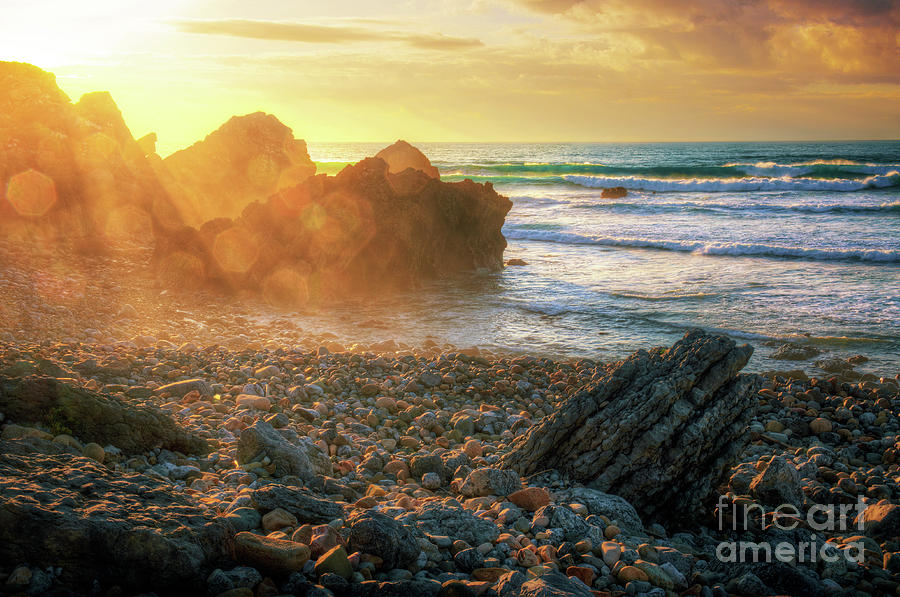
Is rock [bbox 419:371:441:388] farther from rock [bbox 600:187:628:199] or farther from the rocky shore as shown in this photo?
rock [bbox 600:187:628:199]

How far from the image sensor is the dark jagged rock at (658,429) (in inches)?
188

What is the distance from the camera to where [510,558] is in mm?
3580

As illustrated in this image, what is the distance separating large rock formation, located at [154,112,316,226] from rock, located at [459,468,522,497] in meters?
17.0

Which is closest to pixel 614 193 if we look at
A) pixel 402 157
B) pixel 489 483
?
pixel 402 157

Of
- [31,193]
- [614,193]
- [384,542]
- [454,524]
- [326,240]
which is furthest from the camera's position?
[614,193]

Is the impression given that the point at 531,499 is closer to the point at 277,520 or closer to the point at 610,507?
the point at 610,507

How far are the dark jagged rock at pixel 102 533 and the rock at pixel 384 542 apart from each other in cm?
66

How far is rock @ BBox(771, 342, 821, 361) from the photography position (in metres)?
10.5

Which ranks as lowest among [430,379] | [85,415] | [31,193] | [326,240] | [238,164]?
[430,379]

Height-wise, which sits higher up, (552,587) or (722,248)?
(722,248)

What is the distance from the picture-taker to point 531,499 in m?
4.39

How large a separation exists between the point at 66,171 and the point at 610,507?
16572 mm

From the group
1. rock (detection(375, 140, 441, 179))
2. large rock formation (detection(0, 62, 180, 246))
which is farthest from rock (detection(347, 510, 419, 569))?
rock (detection(375, 140, 441, 179))

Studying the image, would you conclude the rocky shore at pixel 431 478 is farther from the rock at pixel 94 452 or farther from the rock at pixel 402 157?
the rock at pixel 402 157
